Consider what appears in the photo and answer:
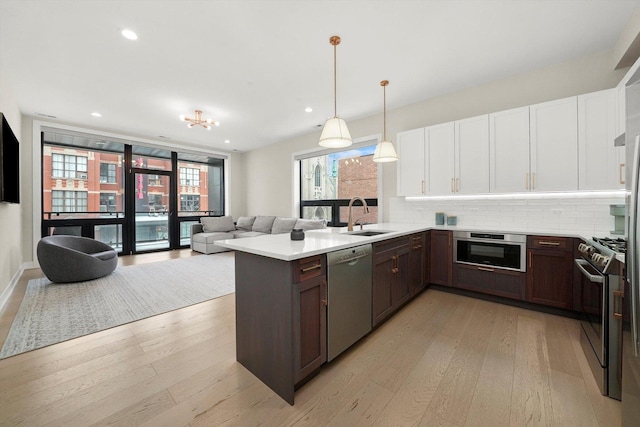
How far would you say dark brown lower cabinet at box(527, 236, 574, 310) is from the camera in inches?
99.8

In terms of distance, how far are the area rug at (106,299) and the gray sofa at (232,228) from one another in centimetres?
141

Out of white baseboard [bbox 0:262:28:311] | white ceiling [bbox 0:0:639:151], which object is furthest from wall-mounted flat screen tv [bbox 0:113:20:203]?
white baseboard [bbox 0:262:28:311]

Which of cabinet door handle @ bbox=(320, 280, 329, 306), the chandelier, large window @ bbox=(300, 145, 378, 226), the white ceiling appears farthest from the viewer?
large window @ bbox=(300, 145, 378, 226)

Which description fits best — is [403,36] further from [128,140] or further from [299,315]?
[128,140]

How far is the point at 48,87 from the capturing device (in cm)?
355

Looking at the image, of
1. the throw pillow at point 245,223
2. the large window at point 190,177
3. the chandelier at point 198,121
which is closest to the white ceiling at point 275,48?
the chandelier at point 198,121

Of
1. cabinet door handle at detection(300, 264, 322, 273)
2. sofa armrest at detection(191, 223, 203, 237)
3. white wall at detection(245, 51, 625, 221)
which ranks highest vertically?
white wall at detection(245, 51, 625, 221)

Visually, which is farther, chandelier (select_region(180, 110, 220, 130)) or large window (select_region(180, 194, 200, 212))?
large window (select_region(180, 194, 200, 212))

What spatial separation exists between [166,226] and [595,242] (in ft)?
25.4

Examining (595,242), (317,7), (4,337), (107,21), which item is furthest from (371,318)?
(107,21)

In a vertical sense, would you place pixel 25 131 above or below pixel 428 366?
above

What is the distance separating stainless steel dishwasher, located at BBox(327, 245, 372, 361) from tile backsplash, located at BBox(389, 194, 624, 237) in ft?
6.46

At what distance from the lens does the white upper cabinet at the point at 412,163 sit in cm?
368

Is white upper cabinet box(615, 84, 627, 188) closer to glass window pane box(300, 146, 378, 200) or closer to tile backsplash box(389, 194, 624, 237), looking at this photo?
tile backsplash box(389, 194, 624, 237)
